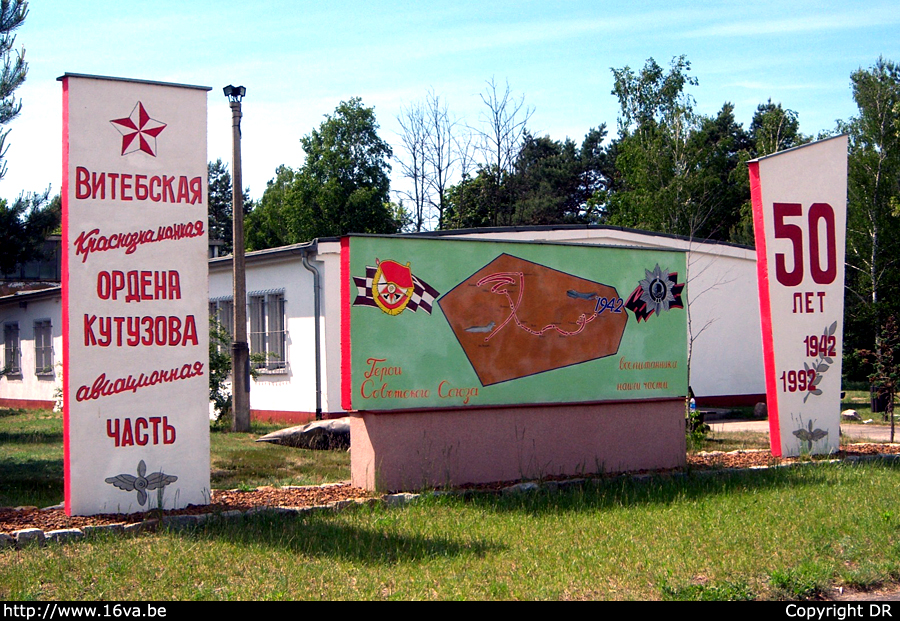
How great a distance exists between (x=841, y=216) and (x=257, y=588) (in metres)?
10.1

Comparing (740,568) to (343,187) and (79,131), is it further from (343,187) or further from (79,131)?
(343,187)

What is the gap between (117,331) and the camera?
27.1 ft

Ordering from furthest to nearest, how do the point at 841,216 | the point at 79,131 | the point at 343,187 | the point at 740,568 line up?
the point at 343,187 → the point at 841,216 → the point at 79,131 → the point at 740,568

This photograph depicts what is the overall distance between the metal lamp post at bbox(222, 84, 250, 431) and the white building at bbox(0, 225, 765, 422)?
148cm

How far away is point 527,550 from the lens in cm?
704

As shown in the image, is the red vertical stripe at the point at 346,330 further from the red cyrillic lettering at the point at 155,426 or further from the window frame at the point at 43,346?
the window frame at the point at 43,346

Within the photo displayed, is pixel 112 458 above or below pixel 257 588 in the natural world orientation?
above

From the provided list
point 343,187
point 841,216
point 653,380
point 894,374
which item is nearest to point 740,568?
point 653,380

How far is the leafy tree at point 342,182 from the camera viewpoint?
156 feet

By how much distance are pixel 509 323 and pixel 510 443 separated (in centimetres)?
140

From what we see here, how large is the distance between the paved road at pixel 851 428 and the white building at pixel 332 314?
213cm

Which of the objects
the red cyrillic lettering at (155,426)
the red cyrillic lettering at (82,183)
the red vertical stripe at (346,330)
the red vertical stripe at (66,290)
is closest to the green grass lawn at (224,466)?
the red vertical stripe at (66,290)

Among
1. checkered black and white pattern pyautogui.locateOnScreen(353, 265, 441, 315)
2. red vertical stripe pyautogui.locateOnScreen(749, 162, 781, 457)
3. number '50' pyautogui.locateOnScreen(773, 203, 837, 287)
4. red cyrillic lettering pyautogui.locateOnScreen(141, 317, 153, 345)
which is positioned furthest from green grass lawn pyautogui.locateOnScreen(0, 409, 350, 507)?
number '50' pyautogui.locateOnScreen(773, 203, 837, 287)
